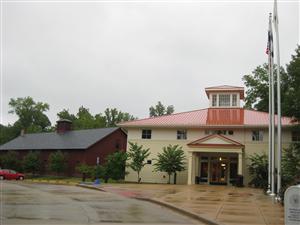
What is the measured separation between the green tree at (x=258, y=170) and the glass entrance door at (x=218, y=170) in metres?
2.93

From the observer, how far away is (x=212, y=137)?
3775cm

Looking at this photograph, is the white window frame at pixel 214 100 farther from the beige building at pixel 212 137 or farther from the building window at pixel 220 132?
the building window at pixel 220 132

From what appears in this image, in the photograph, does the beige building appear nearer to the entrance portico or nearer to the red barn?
the entrance portico

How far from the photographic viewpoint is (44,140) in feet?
205

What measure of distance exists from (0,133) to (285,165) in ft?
248

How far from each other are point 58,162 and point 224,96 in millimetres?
22263

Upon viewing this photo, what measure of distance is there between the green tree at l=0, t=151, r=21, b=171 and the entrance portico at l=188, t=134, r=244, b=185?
98.9ft

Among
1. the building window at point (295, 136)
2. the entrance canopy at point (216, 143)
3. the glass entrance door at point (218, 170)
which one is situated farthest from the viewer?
the glass entrance door at point (218, 170)

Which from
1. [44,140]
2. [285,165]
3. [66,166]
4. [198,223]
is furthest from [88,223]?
[44,140]

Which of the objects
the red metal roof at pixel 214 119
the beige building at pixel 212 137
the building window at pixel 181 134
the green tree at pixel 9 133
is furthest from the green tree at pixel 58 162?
the green tree at pixel 9 133

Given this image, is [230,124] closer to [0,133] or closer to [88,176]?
[88,176]

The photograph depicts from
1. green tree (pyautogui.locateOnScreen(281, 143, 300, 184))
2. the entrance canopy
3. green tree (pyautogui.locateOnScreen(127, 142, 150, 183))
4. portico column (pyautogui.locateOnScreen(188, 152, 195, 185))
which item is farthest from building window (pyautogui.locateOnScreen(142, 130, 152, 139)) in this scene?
green tree (pyautogui.locateOnScreen(281, 143, 300, 184))


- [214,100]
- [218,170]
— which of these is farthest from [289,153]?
[214,100]

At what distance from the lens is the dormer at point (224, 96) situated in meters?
42.2
